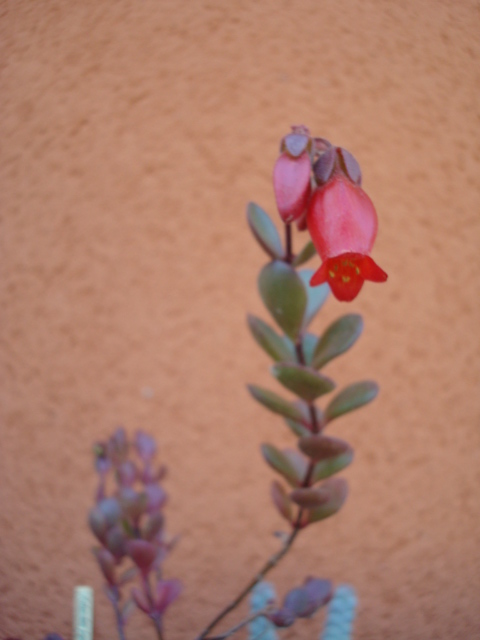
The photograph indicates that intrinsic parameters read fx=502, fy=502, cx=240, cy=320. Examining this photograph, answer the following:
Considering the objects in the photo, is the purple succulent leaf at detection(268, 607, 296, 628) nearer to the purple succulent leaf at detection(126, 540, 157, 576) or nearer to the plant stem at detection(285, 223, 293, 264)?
the purple succulent leaf at detection(126, 540, 157, 576)

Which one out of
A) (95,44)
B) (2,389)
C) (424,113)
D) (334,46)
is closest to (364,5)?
(334,46)

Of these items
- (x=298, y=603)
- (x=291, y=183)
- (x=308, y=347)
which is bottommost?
(x=298, y=603)

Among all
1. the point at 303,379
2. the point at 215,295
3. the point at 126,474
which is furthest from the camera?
the point at 215,295

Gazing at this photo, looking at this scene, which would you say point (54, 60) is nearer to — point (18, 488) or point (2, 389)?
point (2, 389)

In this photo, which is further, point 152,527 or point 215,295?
point 215,295

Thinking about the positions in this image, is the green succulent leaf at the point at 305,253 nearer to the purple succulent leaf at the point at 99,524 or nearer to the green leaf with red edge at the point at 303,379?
the green leaf with red edge at the point at 303,379

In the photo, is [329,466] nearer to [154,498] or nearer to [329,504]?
[329,504]

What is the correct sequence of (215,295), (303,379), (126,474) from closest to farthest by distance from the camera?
(303,379)
(126,474)
(215,295)

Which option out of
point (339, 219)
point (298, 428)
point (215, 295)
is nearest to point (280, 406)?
point (298, 428)

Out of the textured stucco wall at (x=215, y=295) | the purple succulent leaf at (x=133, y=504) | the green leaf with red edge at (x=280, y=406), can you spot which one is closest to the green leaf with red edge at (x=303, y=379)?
the green leaf with red edge at (x=280, y=406)
